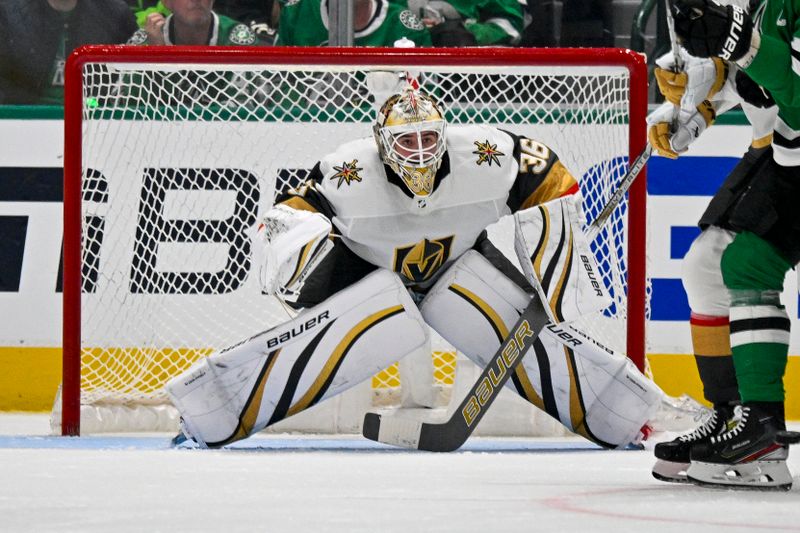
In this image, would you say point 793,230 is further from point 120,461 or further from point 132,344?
point 132,344

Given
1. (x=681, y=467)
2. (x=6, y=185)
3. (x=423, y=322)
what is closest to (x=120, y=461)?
(x=423, y=322)

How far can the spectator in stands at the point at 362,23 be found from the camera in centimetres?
415

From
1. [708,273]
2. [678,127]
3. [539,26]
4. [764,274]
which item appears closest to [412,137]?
[678,127]

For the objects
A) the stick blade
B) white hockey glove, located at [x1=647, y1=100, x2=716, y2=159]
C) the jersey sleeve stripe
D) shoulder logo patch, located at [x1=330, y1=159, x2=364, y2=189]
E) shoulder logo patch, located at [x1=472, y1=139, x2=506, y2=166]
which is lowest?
the stick blade

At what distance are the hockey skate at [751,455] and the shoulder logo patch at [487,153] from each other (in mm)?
1216

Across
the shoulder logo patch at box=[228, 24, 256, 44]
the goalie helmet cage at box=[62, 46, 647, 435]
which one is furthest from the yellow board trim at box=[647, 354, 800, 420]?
the shoulder logo patch at box=[228, 24, 256, 44]

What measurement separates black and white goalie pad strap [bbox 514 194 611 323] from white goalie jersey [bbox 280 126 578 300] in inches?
4.4

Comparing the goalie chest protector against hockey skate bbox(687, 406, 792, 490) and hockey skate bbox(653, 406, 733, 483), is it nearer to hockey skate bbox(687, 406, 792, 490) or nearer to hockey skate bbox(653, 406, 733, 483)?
hockey skate bbox(653, 406, 733, 483)

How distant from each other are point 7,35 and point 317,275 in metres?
1.56

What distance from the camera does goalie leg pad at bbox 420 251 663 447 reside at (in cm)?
333

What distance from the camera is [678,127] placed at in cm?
277

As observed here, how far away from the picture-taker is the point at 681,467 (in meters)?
2.43

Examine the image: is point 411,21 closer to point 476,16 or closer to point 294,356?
point 476,16

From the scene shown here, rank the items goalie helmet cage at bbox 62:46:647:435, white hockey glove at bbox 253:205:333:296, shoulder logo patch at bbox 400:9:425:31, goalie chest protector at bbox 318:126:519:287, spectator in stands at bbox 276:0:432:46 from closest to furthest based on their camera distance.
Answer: white hockey glove at bbox 253:205:333:296
goalie chest protector at bbox 318:126:519:287
goalie helmet cage at bbox 62:46:647:435
spectator in stands at bbox 276:0:432:46
shoulder logo patch at bbox 400:9:425:31
